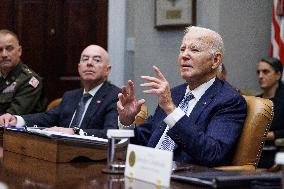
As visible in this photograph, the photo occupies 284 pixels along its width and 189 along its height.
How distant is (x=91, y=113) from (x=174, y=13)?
6.47 feet

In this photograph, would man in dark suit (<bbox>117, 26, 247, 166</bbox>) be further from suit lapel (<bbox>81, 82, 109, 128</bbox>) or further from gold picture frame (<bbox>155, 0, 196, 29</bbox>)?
gold picture frame (<bbox>155, 0, 196, 29</bbox>)

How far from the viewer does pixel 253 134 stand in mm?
2760

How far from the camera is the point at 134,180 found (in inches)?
76.0

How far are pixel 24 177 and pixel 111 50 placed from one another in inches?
191

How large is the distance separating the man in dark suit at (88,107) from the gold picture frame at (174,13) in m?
1.40

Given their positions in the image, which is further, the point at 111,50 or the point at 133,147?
the point at 111,50

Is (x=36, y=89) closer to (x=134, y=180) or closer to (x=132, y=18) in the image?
(x=132, y=18)

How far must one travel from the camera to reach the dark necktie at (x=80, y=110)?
4.13 metres

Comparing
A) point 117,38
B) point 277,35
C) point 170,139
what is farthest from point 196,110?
point 117,38

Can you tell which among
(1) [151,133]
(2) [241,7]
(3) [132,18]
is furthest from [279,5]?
(1) [151,133]

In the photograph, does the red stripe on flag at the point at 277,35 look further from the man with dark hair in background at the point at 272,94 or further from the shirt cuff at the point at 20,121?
the shirt cuff at the point at 20,121

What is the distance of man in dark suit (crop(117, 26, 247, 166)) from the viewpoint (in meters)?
2.60

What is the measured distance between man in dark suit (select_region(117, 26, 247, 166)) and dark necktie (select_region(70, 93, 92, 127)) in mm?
1074

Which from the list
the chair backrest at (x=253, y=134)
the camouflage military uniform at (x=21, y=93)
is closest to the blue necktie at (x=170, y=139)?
the chair backrest at (x=253, y=134)
